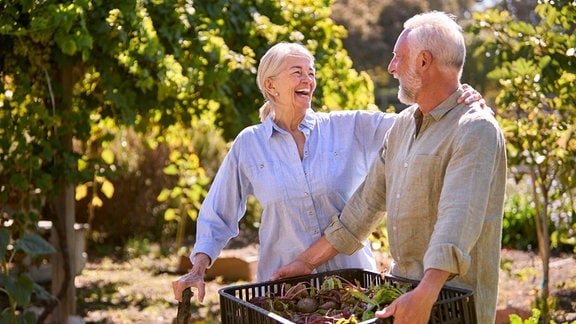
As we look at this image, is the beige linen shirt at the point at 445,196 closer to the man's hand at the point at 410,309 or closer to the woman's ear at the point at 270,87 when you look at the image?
the man's hand at the point at 410,309

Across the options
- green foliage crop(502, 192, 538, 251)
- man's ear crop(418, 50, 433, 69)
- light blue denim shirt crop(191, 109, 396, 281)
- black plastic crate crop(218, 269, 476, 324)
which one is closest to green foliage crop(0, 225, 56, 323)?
light blue denim shirt crop(191, 109, 396, 281)

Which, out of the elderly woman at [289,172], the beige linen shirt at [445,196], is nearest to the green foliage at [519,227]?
the elderly woman at [289,172]

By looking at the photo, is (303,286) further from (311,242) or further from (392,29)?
(392,29)

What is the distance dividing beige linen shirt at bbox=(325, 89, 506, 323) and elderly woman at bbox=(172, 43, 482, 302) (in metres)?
0.23

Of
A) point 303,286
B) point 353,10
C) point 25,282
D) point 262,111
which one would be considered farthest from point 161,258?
point 353,10

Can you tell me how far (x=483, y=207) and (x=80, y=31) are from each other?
276 centimetres

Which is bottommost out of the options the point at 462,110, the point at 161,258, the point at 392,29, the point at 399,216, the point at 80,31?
the point at 161,258

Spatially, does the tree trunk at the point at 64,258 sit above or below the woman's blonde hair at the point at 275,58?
below

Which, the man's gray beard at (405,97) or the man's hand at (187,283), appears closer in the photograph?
the man's gray beard at (405,97)

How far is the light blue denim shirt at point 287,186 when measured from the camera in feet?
9.84

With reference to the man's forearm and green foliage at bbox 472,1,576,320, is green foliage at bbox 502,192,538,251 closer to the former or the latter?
green foliage at bbox 472,1,576,320

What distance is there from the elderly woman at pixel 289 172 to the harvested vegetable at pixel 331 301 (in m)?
0.44

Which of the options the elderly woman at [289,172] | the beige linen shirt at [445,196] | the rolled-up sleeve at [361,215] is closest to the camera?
the beige linen shirt at [445,196]

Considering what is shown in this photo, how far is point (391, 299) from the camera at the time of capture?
226cm
